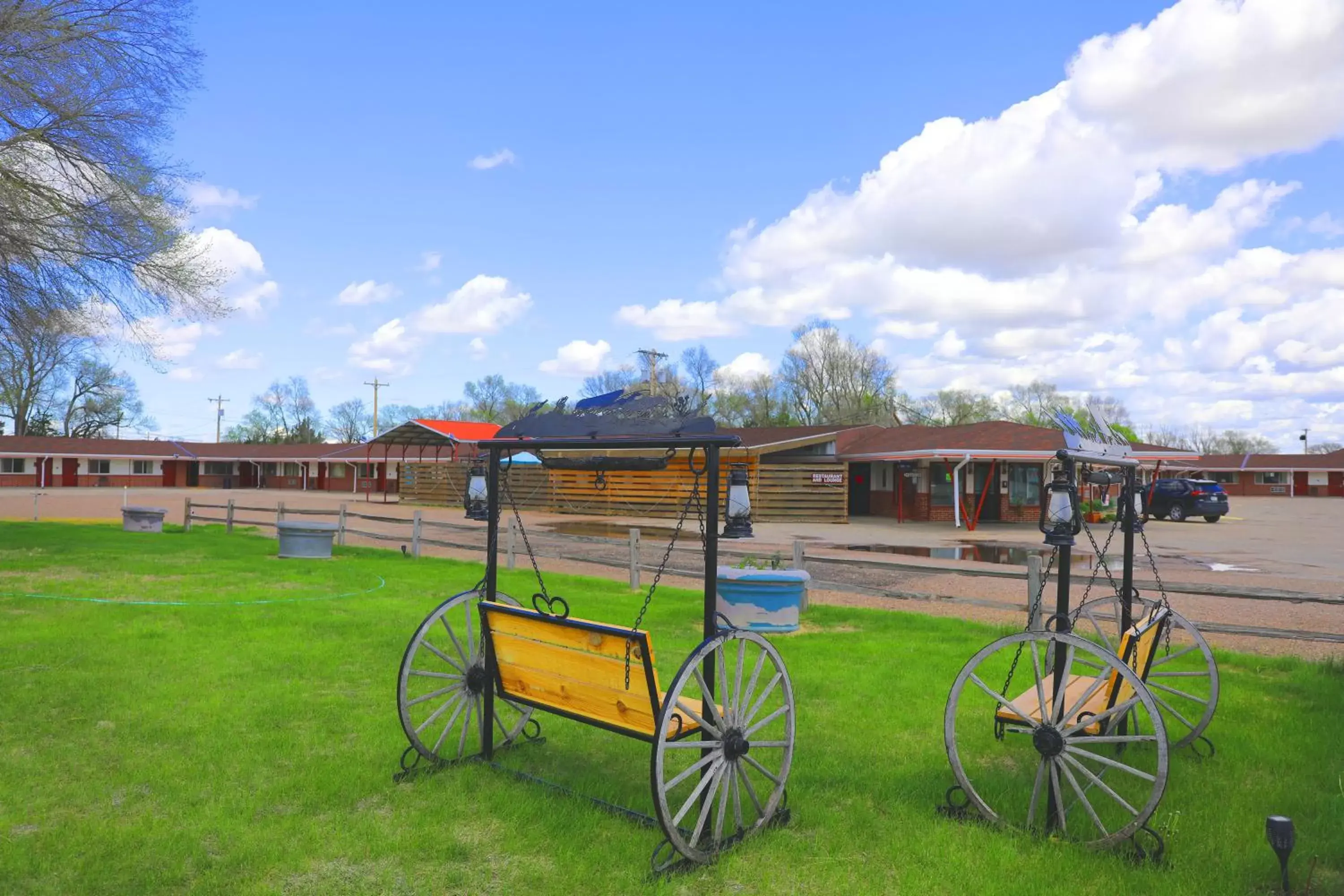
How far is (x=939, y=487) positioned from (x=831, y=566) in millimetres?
15483

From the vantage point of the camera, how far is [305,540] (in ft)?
51.1

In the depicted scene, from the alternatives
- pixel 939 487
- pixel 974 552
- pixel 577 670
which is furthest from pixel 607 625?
pixel 939 487

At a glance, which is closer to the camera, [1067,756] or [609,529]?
[1067,756]

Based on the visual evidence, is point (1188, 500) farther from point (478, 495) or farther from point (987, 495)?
point (478, 495)

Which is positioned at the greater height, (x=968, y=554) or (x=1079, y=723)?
(x=1079, y=723)

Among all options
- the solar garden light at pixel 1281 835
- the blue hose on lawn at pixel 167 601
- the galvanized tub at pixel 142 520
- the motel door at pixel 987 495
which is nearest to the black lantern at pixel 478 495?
the solar garden light at pixel 1281 835

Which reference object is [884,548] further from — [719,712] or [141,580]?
[719,712]

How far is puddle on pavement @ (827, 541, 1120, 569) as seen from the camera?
17.5 meters

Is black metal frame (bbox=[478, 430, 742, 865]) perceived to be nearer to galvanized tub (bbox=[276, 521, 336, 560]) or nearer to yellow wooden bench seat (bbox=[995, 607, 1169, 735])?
yellow wooden bench seat (bbox=[995, 607, 1169, 735])

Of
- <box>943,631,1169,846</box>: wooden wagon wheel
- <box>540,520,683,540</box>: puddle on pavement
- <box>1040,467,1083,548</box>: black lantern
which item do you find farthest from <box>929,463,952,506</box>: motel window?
<box>1040,467,1083,548</box>: black lantern

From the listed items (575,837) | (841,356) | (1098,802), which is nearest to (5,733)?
(575,837)

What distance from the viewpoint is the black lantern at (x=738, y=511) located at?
4.43m

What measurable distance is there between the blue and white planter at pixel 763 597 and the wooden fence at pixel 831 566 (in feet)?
2.80

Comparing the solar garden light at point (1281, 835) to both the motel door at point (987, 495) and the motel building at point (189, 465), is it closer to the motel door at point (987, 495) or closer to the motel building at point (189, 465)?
the motel door at point (987, 495)
